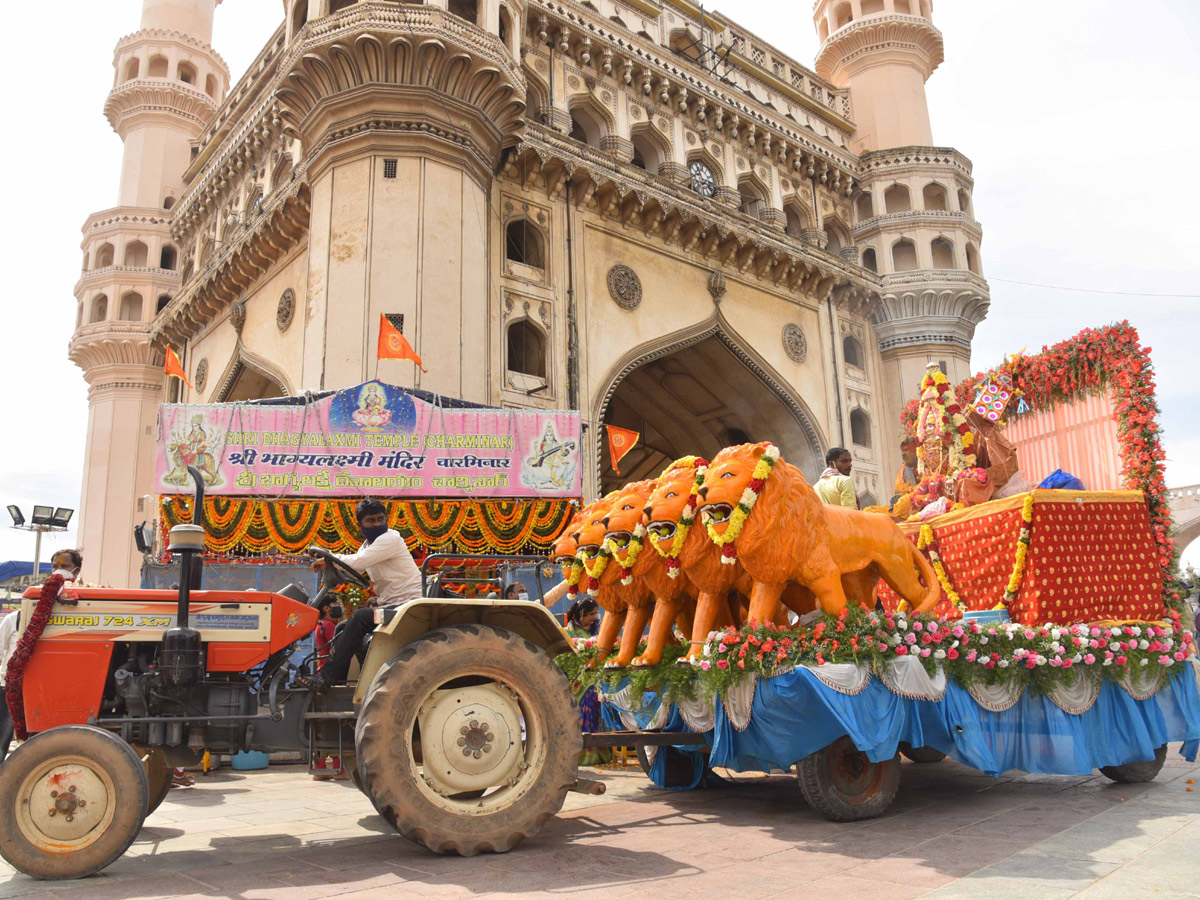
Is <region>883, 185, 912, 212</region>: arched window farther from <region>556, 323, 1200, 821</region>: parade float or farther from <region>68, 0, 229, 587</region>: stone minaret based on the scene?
<region>68, 0, 229, 587</region>: stone minaret

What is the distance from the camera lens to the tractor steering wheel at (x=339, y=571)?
202 inches

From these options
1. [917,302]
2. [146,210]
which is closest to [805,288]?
[917,302]

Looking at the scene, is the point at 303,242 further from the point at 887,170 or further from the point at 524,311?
the point at 887,170

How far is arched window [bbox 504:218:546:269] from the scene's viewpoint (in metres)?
19.0

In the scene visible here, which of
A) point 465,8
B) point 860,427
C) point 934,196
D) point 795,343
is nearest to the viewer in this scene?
point 465,8

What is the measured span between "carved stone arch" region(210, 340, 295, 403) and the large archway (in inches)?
279

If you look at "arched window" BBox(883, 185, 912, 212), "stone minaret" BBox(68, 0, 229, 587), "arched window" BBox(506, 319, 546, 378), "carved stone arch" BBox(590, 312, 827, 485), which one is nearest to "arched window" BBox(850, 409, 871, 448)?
"carved stone arch" BBox(590, 312, 827, 485)

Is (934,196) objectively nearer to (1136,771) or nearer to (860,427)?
(860,427)

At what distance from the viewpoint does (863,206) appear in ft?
86.5

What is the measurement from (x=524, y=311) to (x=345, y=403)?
4968 mm

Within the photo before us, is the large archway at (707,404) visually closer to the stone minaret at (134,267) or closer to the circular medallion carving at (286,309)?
the circular medallion carving at (286,309)

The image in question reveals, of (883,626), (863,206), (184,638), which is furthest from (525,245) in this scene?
(184,638)

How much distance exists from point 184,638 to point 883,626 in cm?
429

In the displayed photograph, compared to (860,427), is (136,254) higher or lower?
higher
